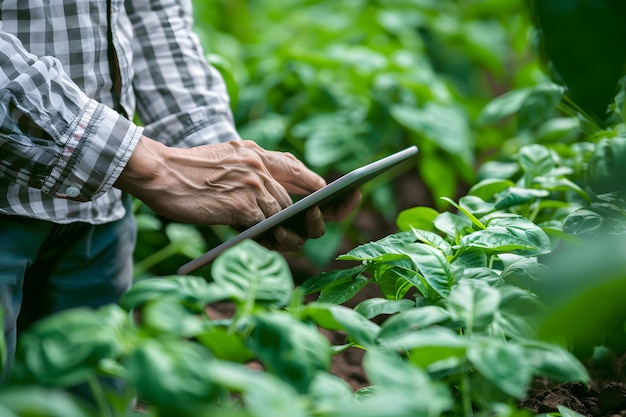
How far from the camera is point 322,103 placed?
7.11ft

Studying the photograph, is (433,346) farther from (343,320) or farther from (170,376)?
(170,376)

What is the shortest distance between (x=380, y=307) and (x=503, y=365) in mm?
243

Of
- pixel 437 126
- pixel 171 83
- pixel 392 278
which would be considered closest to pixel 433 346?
pixel 392 278

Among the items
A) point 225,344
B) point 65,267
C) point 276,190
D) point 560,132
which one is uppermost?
point 225,344

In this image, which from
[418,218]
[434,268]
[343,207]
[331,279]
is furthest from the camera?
[343,207]

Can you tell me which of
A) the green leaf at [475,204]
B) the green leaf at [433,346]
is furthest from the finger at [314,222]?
the green leaf at [433,346]

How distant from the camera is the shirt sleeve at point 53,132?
0.96 m

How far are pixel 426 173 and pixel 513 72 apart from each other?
150 cm

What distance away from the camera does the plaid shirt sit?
0.98 m

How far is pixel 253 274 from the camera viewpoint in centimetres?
78

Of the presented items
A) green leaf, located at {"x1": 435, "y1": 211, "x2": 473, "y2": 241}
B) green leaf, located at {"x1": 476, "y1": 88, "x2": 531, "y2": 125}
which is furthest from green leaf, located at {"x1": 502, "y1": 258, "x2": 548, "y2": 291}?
green leaf, located at {"x1": 476, "y1": 88, "x2": 531, "y2": 125}

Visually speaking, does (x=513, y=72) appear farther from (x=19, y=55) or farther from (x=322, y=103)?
(x=19, y=55)

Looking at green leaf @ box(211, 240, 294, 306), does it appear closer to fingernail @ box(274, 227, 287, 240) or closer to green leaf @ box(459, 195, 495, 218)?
fingernail @ box(274, 227, 287, 240)

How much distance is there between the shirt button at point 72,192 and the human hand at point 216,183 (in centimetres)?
6
